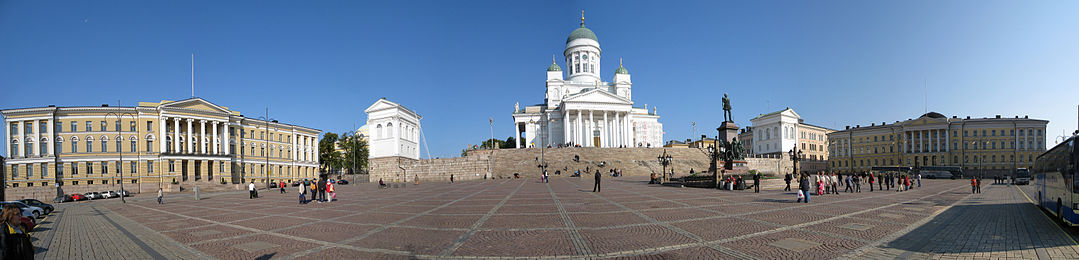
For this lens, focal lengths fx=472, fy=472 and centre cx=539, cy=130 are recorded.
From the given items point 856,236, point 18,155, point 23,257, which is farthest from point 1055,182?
point 18,155

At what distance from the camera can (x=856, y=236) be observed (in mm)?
9508

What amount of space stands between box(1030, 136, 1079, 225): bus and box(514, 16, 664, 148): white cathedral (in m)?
60.0

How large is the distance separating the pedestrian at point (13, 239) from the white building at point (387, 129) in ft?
238

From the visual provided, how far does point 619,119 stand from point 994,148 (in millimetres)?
59981

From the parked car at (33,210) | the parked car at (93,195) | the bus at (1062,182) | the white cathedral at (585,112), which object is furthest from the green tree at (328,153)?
the bus at (1062,182)

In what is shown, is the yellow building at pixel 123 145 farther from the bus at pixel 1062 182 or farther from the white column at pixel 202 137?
the bus at pixel 1062 182

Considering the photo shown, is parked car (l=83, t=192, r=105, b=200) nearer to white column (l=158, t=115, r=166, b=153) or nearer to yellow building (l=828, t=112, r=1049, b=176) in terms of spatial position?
white column (l=158, t=115, r=166, b=153)

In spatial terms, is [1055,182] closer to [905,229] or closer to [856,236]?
[905,229]

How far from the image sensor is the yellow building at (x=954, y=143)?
2955 inches

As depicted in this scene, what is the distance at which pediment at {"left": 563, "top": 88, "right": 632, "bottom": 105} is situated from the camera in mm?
77062

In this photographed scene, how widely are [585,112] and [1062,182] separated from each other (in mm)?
68936

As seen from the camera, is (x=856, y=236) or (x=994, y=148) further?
(x=994, y=148)

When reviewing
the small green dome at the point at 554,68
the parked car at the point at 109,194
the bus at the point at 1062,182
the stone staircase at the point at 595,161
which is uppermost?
the small green dome at the point at 554,68

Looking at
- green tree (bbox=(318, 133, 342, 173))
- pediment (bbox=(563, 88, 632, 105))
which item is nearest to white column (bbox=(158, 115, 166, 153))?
green tree (bbox=(318, 133, 342, 173))
